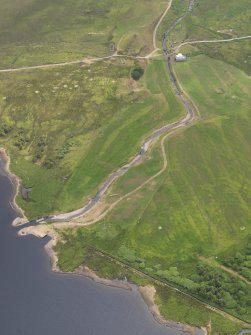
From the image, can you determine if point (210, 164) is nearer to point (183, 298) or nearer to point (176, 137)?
point (176, 137)

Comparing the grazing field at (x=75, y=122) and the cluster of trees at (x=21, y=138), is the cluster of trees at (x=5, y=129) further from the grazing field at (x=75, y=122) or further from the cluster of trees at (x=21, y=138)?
the cluster of trees at (x=21, y=138)

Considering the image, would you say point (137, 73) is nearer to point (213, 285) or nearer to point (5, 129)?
point (5, 129)

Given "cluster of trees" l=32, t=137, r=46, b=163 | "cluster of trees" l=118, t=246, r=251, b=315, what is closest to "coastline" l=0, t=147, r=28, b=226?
"cluster of trees" l=32, t=137, r=46, b=163

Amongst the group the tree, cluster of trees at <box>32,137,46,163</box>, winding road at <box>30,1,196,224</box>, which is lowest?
winding road at <box>30,1,196,224</box>

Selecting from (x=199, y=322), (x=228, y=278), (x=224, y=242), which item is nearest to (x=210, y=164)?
(x=224, y=242)

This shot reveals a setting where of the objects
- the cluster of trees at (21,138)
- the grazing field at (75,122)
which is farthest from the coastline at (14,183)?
the cluster of trees at (21,138)

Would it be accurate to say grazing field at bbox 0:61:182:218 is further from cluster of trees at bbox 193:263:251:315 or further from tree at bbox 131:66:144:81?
cluster of trees at bbox 193:263:251:315
